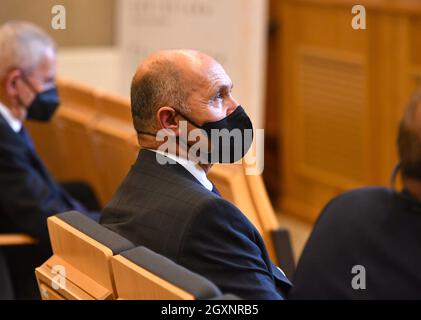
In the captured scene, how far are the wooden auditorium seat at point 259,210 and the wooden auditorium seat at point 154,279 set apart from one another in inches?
36.0

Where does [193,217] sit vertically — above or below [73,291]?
above

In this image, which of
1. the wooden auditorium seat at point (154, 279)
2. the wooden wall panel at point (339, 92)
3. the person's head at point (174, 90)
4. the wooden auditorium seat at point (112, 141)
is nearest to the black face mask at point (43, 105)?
the wooden auditorium seat at point (112, 141)

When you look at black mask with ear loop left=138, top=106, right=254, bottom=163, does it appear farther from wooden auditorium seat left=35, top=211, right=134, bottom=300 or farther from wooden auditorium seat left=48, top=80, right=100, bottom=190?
wooden auditorium seat left=48, top=80, right=100, bottom=190

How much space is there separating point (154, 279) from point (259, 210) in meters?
1.10

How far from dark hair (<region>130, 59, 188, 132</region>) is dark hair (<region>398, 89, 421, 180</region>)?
68 centimetres

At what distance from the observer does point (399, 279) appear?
61.4 inches

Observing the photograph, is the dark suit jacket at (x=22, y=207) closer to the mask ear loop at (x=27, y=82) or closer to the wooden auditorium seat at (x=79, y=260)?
the mask ear loop at (x=27, y=82)

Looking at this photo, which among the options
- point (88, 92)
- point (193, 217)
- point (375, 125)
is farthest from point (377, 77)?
point (193, 217)

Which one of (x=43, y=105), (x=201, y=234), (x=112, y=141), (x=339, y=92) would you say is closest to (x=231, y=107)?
(x=201, y=234)

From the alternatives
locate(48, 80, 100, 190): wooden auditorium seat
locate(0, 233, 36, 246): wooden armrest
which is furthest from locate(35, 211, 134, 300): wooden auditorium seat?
locate(48, 80, 100, 190): wooden auditorium seat

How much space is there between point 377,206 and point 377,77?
10.2 ft

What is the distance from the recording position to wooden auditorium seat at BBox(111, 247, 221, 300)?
1605 millimetres

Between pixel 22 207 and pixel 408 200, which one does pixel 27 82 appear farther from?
pixel 408 200
